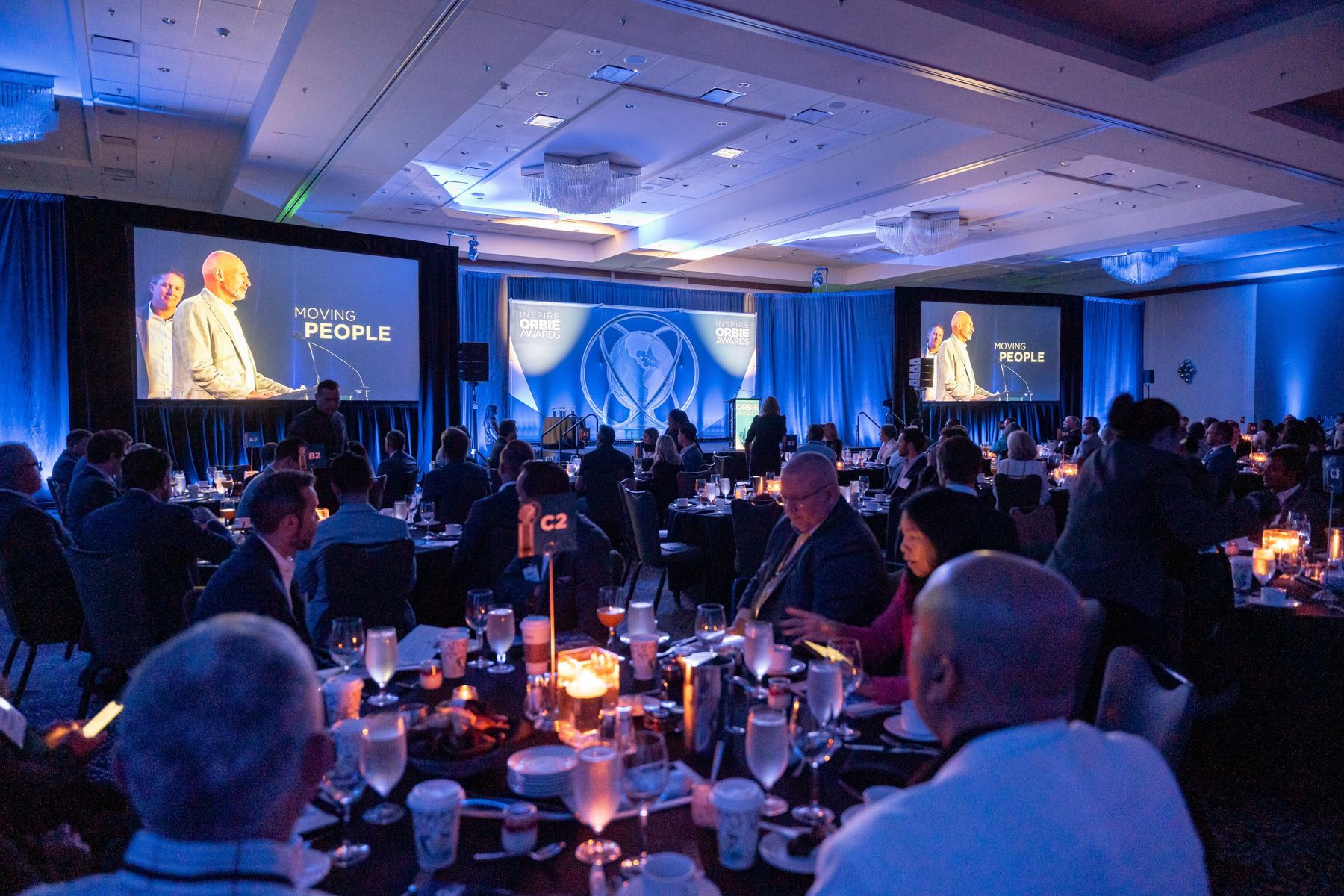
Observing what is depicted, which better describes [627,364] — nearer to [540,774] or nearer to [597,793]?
[540,774]

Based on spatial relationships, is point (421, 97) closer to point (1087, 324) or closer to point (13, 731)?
point (13, 731)

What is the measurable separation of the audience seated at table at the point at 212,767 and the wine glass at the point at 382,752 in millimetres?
587

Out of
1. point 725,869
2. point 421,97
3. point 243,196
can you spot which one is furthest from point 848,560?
point 243,196

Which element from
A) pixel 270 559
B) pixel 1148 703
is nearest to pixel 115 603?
pixel 270 559

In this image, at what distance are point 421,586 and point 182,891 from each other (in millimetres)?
4213

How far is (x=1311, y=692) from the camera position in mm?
3502

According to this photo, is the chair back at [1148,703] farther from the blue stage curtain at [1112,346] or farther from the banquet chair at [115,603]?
the blue stage curtain at [1112,346]

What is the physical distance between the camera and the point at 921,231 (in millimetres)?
12211

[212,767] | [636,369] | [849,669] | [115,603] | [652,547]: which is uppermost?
[636,369]

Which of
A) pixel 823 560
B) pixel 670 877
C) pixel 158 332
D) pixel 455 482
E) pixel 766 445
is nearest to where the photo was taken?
pixel 670 877

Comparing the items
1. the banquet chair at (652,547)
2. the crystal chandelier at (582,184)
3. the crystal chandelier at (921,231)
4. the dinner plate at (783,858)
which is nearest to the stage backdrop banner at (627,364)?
the crystal chandelier at (921,231)

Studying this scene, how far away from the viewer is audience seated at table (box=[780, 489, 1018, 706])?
252cm

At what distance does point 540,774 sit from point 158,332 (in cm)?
919

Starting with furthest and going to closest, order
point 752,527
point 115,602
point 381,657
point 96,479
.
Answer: point 752,527 < point 96,479 < point 115,602 < point 381,657
